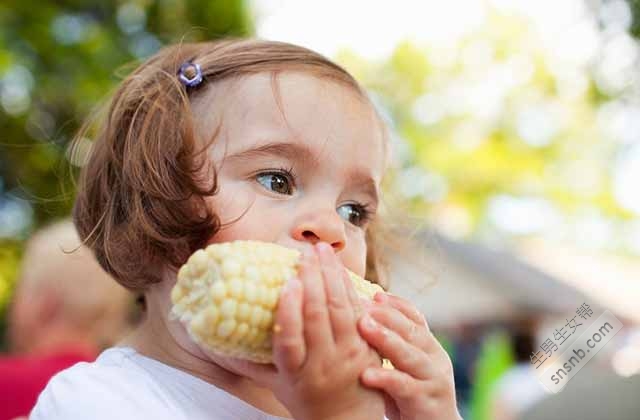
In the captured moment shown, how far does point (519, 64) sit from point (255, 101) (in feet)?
69.1

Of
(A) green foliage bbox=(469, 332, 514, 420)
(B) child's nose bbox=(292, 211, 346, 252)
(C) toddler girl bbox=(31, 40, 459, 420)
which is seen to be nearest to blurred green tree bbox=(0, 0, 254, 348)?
(A) green foliage bbox=(469, 332, 514, 420)

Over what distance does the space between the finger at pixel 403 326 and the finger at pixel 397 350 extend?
0.01m

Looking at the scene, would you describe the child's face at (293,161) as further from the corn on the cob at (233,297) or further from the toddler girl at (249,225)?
the corn on the cob at (233,297)

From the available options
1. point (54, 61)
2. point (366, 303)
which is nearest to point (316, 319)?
point (366, 303)

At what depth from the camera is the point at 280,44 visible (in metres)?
1.82

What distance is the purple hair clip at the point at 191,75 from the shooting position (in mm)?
1688

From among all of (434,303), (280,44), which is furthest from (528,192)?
(280,44)

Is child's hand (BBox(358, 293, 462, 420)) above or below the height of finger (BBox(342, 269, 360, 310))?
below

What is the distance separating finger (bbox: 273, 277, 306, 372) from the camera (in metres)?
1.14

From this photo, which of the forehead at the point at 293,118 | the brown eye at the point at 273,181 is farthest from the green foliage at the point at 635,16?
the brown eye at the point at 273,181

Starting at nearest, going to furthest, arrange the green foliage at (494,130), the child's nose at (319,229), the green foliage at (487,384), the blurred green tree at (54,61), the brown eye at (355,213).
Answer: the child's nose at (319,229), the brown eye at (355,213), the green foliage at (487,384), the blurred green tree at (54,61), the green foliage at (494,130)

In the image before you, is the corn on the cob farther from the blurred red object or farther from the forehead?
the blurred red object

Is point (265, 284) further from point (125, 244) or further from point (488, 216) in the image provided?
point (488, 216)

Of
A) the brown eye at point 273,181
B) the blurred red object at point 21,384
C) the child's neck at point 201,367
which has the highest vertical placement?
the brown eye at point 273,181
